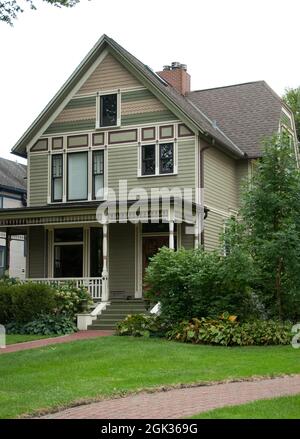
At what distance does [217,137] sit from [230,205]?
11.0 feet

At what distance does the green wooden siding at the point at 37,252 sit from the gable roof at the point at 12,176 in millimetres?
10754

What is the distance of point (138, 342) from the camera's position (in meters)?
15.5

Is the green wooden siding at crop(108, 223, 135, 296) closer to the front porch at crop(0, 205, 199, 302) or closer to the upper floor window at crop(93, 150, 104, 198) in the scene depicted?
the front porch at crop(0, 205, 199, 302)

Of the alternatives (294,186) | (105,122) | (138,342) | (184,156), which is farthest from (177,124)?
(138,342)

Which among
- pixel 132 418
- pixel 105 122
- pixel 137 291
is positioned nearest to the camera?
pixel 132 418

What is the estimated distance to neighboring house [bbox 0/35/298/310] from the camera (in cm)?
2325

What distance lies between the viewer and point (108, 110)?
2512 cm

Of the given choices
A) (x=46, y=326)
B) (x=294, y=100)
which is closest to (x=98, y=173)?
(x=46, y=326)

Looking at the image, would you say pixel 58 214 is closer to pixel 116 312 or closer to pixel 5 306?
pixel 5 306

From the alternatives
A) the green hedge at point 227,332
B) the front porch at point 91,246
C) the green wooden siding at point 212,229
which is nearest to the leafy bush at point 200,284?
the green hedge at point 227,332

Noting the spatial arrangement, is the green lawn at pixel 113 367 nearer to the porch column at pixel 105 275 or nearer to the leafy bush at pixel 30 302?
the leafy bush at pixel 30 302

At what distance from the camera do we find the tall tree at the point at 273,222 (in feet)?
54.3

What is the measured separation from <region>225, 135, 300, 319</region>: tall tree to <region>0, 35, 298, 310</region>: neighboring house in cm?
536

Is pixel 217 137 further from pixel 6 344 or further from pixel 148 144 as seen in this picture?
pixel 6 344
